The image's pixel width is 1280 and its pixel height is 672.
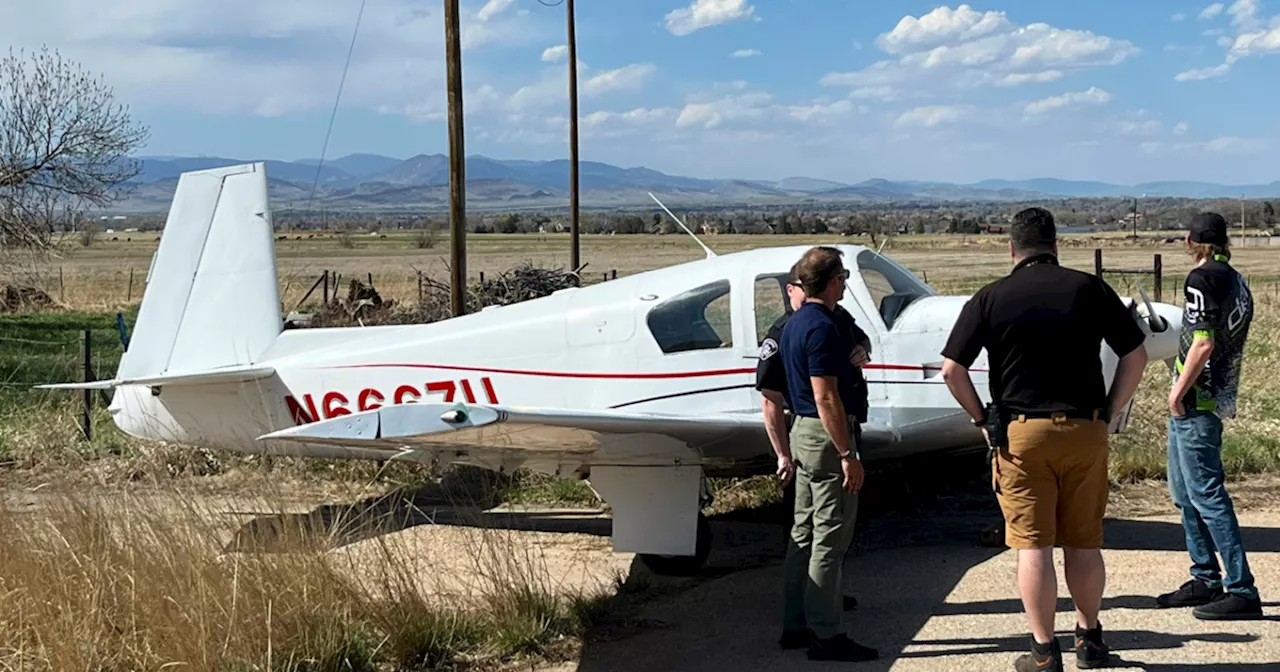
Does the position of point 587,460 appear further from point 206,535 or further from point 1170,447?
point 1170,447

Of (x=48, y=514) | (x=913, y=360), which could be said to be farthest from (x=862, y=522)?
(x=48, y=514)

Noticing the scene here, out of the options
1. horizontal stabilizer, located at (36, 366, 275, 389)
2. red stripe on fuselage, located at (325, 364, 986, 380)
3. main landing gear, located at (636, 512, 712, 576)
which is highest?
red stripe on fuselage, located at (325, 364, 986, 380)

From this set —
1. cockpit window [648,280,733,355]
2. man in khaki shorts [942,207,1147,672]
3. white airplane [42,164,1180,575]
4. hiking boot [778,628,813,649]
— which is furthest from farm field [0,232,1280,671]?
man in khaki shorts [942,207,1147,672]

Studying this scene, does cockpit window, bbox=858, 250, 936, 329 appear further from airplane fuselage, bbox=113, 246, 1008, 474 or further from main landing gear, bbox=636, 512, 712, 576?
main landing gear, bbox=636, 512, 712, 576

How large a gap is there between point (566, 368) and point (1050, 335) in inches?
139

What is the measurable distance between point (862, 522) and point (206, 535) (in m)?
4.37

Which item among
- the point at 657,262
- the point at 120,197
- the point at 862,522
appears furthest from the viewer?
the point at 657,262

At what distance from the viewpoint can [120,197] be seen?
21.8 metres

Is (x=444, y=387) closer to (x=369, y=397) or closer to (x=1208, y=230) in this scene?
(x=369, y=397)

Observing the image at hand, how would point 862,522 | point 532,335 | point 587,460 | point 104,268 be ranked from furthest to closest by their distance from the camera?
point 104,268
point 862,522
point 532,335
point 587,460

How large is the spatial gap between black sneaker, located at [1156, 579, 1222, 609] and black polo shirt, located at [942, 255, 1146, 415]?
1.70m

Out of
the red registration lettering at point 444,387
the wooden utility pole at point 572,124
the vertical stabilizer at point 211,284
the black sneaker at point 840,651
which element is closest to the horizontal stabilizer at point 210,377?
the vertical stabilizer at point 211,284

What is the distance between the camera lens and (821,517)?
15.6 feet

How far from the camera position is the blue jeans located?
16.7 ft
